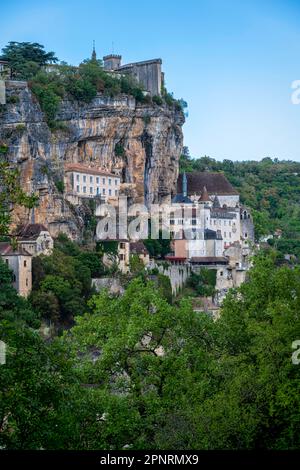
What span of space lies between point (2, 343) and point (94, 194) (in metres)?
56.2

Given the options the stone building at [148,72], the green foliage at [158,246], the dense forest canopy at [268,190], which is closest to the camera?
the green foliage at [158,246]

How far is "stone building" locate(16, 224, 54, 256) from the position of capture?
238 ft

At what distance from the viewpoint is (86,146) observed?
279ft

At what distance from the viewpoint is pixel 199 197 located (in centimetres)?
9488

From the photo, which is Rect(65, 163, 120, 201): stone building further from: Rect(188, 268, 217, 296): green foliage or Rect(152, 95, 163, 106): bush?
Rect(152, 95, 163, 106): bush

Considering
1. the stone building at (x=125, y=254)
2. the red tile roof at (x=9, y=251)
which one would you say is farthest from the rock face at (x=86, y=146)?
the red tile roof at (x=9, y=251)

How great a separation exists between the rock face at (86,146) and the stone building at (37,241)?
7.71 feet

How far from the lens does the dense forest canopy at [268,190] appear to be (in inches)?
4477

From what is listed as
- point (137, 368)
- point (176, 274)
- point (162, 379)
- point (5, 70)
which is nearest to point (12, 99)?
point (5, 70)

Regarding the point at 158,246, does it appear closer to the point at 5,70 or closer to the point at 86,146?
the point at 86,146

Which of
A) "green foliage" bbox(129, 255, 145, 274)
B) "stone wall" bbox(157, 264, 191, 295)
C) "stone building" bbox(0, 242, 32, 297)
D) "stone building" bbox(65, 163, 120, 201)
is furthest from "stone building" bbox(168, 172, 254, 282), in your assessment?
"stone building" bbox(0, 242, 32, 297)

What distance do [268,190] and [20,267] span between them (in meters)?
69.9

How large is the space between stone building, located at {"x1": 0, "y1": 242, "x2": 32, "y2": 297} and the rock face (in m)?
6.39

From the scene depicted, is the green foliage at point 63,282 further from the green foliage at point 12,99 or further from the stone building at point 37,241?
the green foliage at point 12,99
